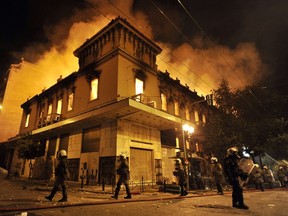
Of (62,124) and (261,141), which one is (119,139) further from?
(261,141)

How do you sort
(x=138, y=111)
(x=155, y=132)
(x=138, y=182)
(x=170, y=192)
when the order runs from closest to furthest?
(x=170, y=192), (x=138, y=111), (x=138, y=182), (x=155, y=132)

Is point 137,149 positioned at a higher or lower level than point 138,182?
higher

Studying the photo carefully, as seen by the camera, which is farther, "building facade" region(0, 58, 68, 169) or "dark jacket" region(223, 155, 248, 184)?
"building facade" region(0, 58, 68, 169)

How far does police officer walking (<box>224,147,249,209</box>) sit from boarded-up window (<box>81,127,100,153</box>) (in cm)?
1194

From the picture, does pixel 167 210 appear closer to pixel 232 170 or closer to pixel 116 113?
Result: pixel 232 170

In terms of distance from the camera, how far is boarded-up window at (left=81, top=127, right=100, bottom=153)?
1670cm

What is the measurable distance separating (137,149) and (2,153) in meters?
25.7

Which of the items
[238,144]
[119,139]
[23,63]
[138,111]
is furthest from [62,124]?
[23,63]

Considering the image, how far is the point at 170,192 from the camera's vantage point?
1245 cm

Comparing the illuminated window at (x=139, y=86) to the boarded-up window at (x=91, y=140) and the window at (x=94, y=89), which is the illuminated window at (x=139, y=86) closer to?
the window at (x=94, y=89)


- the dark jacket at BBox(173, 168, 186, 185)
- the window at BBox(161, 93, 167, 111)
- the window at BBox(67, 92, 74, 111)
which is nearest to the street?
the dark jacket at BBox(173, 168, 186, 185)

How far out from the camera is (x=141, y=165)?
16688 millimetres

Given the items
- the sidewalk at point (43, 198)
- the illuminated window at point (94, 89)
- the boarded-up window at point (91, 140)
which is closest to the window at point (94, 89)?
the illuminated window at point (94, 89)

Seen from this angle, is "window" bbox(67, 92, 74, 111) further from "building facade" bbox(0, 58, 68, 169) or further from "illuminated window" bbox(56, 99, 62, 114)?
"building facade" bbox(0, 58, 68, 169)
